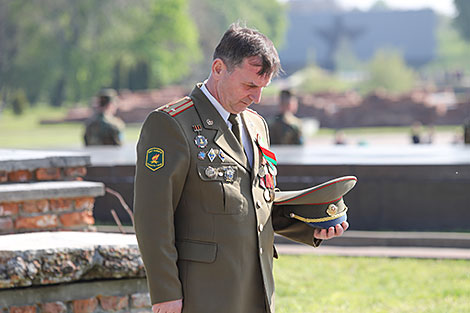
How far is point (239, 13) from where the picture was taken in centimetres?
8181

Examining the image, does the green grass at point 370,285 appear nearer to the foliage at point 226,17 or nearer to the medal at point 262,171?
the medal at point 262,171

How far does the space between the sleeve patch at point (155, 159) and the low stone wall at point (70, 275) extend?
3.82 ft

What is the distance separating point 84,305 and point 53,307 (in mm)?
150

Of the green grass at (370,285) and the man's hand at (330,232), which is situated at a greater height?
the man's hand at (330,232)

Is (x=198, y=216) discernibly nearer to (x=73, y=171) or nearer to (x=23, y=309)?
(x=23, y=309)

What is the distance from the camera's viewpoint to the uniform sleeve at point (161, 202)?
2732mm

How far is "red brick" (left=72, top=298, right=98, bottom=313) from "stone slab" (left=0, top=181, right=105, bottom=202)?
1.29 m

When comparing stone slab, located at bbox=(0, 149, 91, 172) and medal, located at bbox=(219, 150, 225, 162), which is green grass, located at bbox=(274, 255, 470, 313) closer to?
stone slab, located at bbox=(0, 149, 91, 172)

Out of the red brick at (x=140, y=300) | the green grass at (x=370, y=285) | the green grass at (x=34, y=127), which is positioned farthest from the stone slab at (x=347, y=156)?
the green grass at (x=34, y=127)

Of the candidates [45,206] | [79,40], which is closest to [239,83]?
[45,206]

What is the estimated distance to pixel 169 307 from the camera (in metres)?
2.75

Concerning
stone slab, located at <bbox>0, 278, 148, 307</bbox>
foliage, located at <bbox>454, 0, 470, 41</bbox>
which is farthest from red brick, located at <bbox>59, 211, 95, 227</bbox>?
foliage, located at <bbox>454, 0, 470, 41</bbox>

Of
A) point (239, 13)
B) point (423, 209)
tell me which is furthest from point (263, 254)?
point (239, 13)

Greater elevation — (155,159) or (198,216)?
(155,159)
